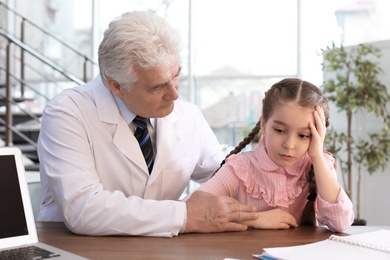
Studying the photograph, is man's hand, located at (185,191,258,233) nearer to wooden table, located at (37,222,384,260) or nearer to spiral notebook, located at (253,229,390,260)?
wooden table, located at (37,222,384,260)

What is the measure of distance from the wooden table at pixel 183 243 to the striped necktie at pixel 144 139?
390 mm

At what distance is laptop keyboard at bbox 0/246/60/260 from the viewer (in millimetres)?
1268

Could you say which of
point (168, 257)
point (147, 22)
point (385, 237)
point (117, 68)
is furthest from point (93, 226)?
point (385, 237)

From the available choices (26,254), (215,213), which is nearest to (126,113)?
(215,213)

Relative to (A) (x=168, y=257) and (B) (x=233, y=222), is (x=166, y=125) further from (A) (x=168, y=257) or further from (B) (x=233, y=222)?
(A) (x=168, y=257)

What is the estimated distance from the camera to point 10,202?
1.38 metres

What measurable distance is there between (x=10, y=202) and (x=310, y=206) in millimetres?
896

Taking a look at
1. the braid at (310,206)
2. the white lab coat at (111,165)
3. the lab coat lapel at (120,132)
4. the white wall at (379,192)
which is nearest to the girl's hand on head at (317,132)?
the braid at (310,206)

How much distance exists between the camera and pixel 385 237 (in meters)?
1.52

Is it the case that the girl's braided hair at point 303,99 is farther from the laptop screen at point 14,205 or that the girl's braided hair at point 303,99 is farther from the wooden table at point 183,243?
the laptop screen at point 14,205

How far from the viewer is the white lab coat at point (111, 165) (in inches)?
62.8

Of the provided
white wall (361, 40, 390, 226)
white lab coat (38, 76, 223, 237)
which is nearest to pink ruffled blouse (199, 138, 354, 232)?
white lab coat (38, 76, 223, 237)

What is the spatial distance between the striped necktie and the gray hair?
0.18 meters

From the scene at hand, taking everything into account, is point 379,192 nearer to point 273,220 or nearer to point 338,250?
point 273,220
